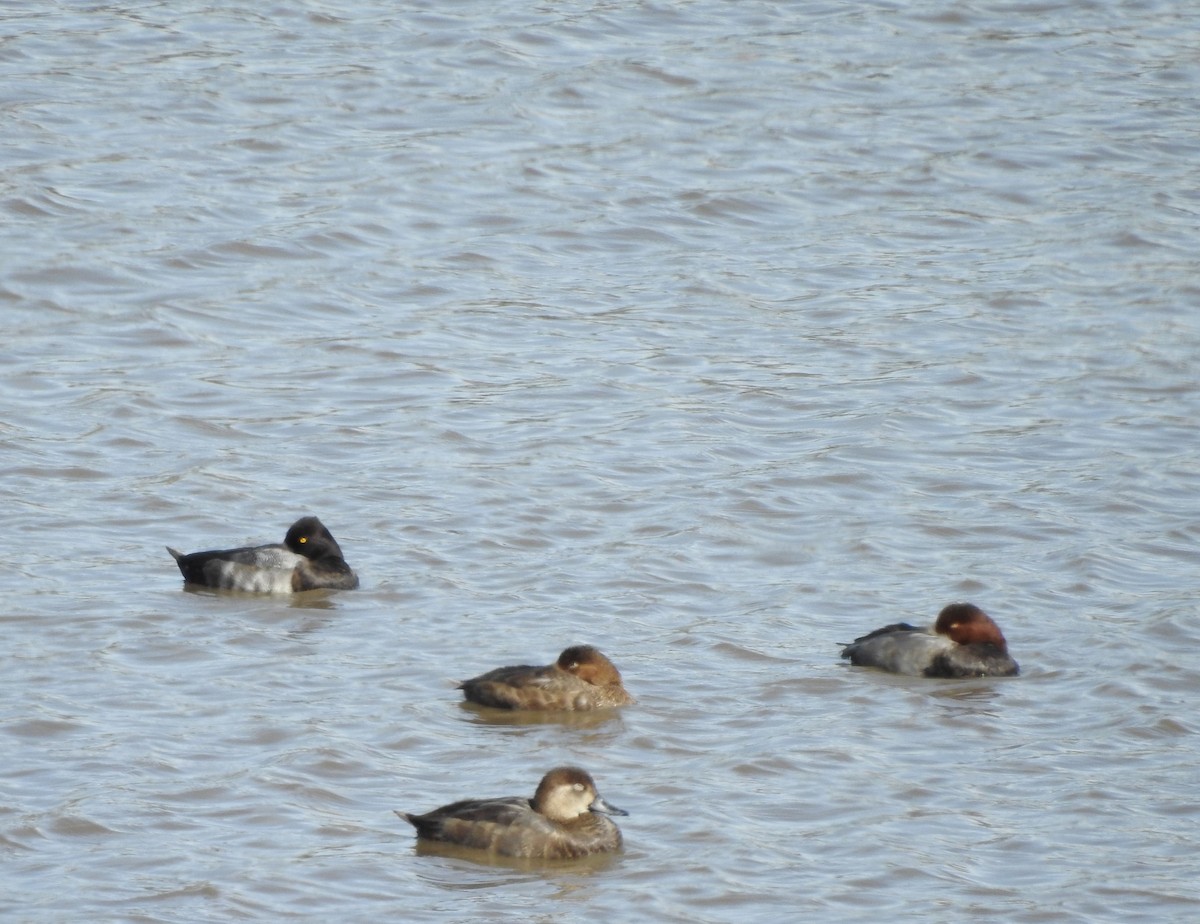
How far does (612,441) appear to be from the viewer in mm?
14070

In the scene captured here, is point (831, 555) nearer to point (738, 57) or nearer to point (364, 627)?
point (364, 627)

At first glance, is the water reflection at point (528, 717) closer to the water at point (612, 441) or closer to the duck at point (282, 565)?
the water at point (612, 441)

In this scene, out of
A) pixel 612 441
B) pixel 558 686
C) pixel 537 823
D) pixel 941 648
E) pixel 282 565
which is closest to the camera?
pixel 537 823

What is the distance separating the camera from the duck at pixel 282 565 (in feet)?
37.0

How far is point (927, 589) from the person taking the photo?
38.9 feet

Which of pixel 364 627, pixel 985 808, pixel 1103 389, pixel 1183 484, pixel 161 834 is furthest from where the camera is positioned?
pixel 1103 389

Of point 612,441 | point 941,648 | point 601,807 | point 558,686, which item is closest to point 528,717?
point 558,686

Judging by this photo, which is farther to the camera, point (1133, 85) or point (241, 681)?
point (1133, 85)

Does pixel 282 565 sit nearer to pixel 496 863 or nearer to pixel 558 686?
pixel 558 686

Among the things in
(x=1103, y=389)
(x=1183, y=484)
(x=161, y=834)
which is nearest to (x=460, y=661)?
(x=161, y=834)

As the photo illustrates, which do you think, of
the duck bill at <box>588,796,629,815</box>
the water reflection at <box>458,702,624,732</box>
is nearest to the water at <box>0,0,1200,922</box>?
the water reflection at <box>458,702,624,732</box>

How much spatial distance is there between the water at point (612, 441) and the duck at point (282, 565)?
0.12 metres

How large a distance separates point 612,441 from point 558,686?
4367 millimetres

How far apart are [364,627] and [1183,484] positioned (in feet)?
17.9
